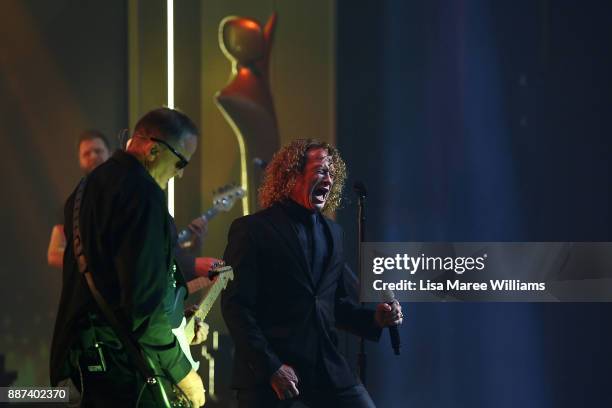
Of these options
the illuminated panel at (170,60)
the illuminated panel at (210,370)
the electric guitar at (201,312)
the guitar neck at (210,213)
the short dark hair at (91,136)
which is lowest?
the illuminated panel at (210,370)

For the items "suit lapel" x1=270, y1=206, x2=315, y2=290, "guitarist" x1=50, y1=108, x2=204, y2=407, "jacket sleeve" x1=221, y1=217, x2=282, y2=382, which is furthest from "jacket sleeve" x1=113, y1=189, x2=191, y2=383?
"suit lapel" x1=270, y1=206, x2=315, y2=290

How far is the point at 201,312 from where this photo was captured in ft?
13.1

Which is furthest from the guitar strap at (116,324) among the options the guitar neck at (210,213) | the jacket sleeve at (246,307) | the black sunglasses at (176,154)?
the guitar neck at (210,213)

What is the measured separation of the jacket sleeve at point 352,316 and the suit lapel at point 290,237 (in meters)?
0.27

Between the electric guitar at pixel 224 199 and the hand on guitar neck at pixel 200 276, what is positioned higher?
the electric guitar at pixel 224 199

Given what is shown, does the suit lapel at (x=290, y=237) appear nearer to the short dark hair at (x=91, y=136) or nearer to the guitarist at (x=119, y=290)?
the guitarist at (x=119, y=290)

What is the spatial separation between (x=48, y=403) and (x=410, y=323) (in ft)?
7.68

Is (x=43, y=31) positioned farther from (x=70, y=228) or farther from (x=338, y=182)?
(x=70, y=228)

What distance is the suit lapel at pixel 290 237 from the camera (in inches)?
172

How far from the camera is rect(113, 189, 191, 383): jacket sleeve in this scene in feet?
9.83

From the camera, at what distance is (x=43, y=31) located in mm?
6309

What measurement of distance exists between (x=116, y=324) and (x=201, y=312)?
94cm

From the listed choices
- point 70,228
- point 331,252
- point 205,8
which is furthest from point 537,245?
point 70,228

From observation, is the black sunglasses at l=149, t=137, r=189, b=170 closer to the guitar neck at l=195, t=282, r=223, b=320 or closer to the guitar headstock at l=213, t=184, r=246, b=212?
the guitar neck at l=195, t=282, r=223, b=320
